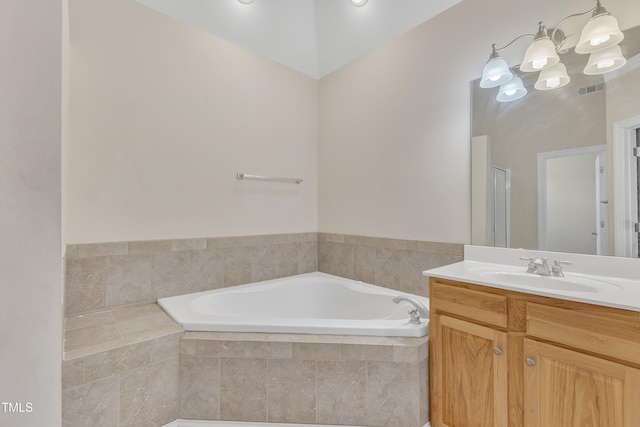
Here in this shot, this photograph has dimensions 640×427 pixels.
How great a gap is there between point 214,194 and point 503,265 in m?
1.99

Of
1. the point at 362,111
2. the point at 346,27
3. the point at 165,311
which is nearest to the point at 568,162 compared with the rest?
the point at 362,111

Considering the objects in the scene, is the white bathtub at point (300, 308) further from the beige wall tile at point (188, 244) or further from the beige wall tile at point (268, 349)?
the beige wall tile at point (188, 244)

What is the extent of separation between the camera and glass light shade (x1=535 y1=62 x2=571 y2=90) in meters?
1.58

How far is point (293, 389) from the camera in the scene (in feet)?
4.80

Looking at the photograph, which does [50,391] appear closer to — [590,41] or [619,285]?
[619,285]

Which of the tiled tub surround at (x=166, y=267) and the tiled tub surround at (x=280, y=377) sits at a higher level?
the tiled tub surround at (x=166, y=267)

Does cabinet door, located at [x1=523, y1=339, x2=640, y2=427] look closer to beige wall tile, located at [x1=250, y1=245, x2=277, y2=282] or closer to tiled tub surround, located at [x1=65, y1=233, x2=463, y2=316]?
tiled tub surround, located at [x1=65, y1=233, x2=463, y2=316]

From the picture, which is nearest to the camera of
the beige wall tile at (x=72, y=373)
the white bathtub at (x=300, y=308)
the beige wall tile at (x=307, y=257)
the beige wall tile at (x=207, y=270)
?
the beige wall tile at (x=72, y=373)

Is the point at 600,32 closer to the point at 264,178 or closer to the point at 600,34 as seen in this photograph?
the point at 600,34

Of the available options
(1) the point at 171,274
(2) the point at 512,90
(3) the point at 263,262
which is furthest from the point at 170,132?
(2) the point at 512,90

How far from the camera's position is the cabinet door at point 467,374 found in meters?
1.27

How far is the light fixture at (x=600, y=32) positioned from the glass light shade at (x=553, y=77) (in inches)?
5.1

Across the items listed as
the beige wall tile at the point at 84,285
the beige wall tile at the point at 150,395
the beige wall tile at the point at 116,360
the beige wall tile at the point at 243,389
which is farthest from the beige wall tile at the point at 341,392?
the beige wall tile at the point at 84,285

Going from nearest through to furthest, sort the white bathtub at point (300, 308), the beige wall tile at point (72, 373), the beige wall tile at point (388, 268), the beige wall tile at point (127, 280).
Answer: the beige wall tile at point (72, 373) < the white bathtub at point (300, 308) < the beige wall tile at point (127, 280) < the beige wall tile at point (388, 268)
